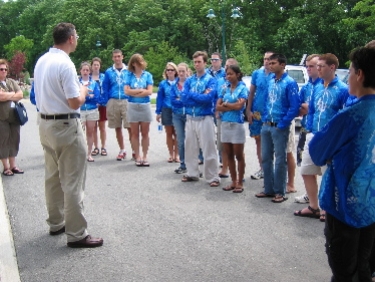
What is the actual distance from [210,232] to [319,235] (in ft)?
3.84

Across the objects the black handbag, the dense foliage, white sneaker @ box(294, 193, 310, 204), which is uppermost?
the dense foliage

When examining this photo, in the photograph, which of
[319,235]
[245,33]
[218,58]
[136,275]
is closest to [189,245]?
[136,275]

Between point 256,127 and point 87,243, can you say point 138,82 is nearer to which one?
point 256,127

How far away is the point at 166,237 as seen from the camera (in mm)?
5406

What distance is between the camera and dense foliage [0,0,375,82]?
32375 mm

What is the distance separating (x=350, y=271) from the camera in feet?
10.4

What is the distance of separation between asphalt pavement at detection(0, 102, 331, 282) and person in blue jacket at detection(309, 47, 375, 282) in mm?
1223

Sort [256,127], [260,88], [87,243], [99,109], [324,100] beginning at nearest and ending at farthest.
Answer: [87,243] → [324,100] → [260,88] → [256,127] → [99,109]

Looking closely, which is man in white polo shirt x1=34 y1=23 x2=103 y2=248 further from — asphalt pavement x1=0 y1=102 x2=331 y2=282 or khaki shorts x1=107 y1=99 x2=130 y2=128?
khaki shorts x1=107 y1=99 x2=130 y2=128

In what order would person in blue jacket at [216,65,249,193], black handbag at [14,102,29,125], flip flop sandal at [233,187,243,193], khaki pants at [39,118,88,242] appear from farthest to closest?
black handbag at [14,102,29,125], flip flop sandal at [233,187,243,193], person in blue jacket at [216,65,249,193], khaki pants at [39,118,88,242]

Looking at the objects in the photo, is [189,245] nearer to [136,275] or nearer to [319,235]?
[136,275]

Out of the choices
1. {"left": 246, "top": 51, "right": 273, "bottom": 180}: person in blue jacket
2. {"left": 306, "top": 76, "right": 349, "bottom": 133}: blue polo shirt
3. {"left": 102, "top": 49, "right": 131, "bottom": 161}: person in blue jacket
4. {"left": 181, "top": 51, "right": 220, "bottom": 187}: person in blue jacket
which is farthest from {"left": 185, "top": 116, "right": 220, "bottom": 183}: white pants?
{"left": 102, "top": 49, "right": 131, "bottom": 161}: person in blue jacket

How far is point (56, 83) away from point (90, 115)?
5.16 m

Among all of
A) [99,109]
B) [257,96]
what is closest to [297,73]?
[99,109]
